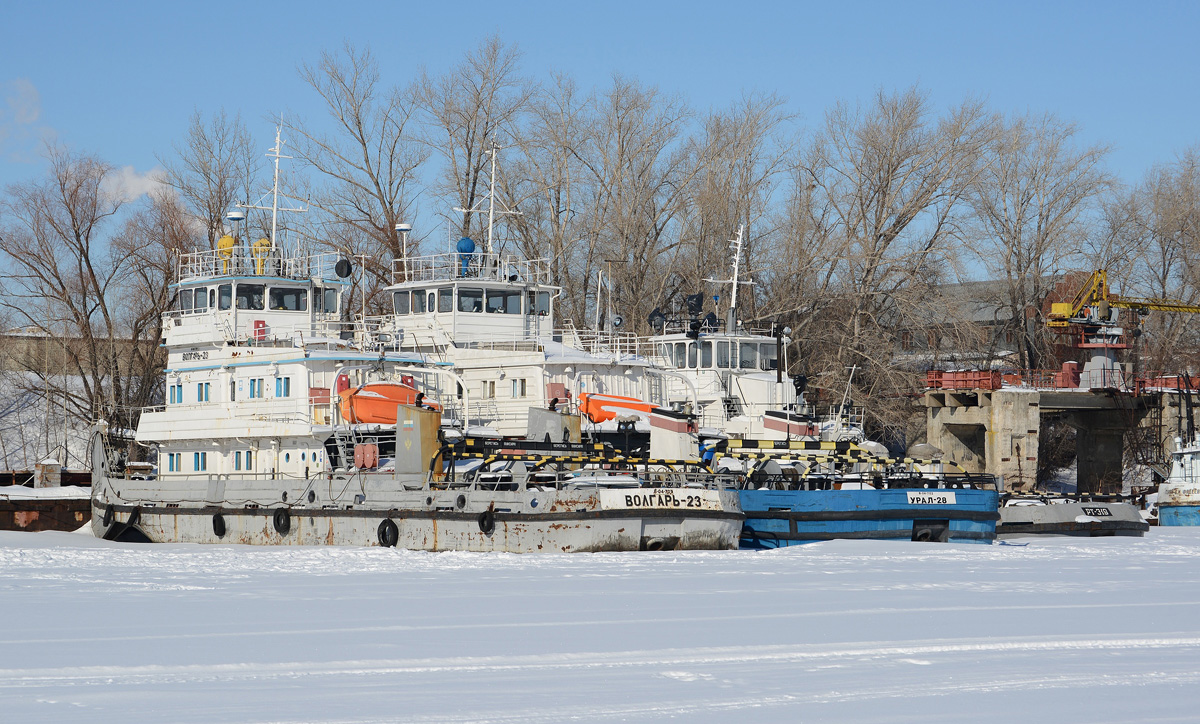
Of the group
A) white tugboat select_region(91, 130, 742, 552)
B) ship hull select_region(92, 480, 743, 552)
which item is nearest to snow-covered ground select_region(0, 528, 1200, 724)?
ship hull select_region(92, 480, 743, 552)

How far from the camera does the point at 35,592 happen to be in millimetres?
14766

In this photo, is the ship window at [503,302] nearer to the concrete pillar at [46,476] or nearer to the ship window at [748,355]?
the ship window at [748,355]

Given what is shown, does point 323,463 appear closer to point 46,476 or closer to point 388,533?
point 388,533

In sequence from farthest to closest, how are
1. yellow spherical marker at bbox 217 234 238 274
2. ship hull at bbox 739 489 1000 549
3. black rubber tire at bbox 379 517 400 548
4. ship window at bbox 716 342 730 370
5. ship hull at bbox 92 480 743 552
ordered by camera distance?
ship window at bbox 716 342 730 370
yellow spherical marker at bbox 217 234 238 274
ship hull at bbox 739 489 1000 549
black rubber tire at bbox 379 517 400 548
ship hull at bbox 92 480 743 552

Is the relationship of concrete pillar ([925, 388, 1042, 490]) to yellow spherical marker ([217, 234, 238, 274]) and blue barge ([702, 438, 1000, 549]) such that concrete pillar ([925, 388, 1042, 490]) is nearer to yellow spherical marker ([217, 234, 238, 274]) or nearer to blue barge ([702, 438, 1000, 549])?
blue barge ([702, 438, 1000, 549])

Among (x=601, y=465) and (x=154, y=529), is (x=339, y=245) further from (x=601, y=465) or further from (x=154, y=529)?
(x=601, y=465)

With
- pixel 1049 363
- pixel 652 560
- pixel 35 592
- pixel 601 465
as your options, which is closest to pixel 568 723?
pixel 35 592

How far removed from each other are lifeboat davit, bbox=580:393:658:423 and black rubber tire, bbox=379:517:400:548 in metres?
7.54

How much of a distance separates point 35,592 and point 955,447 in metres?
33.8

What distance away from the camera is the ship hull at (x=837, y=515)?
23.0m

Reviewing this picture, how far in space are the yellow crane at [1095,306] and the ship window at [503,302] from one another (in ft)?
66.4

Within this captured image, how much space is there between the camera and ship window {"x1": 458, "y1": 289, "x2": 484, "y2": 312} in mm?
31214

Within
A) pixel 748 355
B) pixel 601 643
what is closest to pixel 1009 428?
pixel 748 355

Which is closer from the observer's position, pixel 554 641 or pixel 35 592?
pixel 554 641
